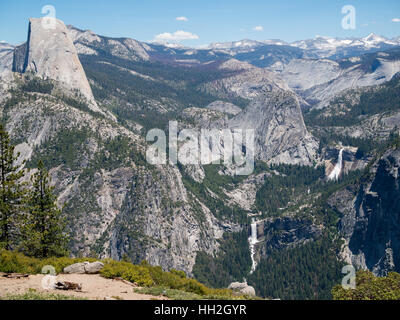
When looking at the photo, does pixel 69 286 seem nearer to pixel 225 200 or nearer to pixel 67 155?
pixel 67 155

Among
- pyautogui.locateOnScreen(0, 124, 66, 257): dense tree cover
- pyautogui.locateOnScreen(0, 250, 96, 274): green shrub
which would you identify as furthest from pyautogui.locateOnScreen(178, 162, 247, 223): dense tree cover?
pyautogui.locateOnScreen(0, 250, 96, 274): green shrub

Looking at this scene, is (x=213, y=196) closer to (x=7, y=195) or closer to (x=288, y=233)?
(x=288, y=233)

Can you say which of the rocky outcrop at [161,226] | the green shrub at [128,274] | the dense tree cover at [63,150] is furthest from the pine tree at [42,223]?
the dense tree cover at [63,150]

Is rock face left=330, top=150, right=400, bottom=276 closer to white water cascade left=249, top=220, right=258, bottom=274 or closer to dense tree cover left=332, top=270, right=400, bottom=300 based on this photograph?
white water cascade left=249, top=220, right=258, bottom=274

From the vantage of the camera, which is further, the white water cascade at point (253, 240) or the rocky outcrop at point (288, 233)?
the white water cascade at point (253, 240)

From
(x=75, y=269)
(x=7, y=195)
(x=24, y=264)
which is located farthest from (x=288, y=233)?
(x=24, y=264)

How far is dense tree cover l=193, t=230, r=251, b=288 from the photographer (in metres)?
128

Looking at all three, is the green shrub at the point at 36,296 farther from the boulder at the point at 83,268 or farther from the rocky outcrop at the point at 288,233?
the rocky outcrop at the point at 288,233

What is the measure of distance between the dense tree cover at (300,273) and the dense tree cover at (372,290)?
80.9 meters

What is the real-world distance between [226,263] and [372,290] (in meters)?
107

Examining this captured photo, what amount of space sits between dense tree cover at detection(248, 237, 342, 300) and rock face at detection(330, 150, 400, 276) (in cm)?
825

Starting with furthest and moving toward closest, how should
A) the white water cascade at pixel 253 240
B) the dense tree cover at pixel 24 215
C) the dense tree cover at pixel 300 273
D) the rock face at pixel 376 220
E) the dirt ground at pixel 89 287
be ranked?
the white water cascade at pixel 253 240, the rock face at pixel 376 220, the dense tree cover at pixel 300 273, the dense tree cover at pixel 24 215, the dirt ground at pixel 89 287

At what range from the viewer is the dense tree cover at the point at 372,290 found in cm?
3616

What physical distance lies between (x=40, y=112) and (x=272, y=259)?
331 feet
